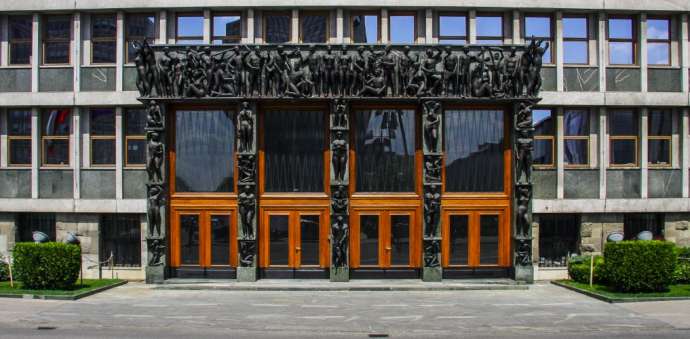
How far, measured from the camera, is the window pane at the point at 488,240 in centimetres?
2369

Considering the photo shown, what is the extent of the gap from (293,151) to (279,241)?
3340 mm

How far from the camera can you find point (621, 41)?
1006 inches

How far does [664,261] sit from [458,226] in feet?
22.5

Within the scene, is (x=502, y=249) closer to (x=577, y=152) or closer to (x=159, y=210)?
(x=577, y=152)

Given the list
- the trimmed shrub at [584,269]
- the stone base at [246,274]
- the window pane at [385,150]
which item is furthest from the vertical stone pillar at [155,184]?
the trimmed shrub at [584,269]

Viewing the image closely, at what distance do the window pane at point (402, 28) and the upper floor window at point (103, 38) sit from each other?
1085 cm

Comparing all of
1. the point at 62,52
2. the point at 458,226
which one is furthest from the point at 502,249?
the point at 62,52

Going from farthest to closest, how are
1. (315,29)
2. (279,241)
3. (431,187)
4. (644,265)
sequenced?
(315,29) < (279,241) < (431,187) < (644,265)

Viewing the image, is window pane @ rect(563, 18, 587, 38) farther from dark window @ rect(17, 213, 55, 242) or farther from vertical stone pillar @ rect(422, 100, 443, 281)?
dark window @ rect(17, 213, 55, 242)

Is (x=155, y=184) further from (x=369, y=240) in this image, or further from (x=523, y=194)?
(x=523, y=194)

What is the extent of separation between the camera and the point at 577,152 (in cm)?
2533

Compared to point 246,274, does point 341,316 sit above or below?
below

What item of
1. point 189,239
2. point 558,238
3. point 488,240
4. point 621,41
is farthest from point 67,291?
point 621,41

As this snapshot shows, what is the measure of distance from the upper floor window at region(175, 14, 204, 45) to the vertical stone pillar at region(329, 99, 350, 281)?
252 inches
